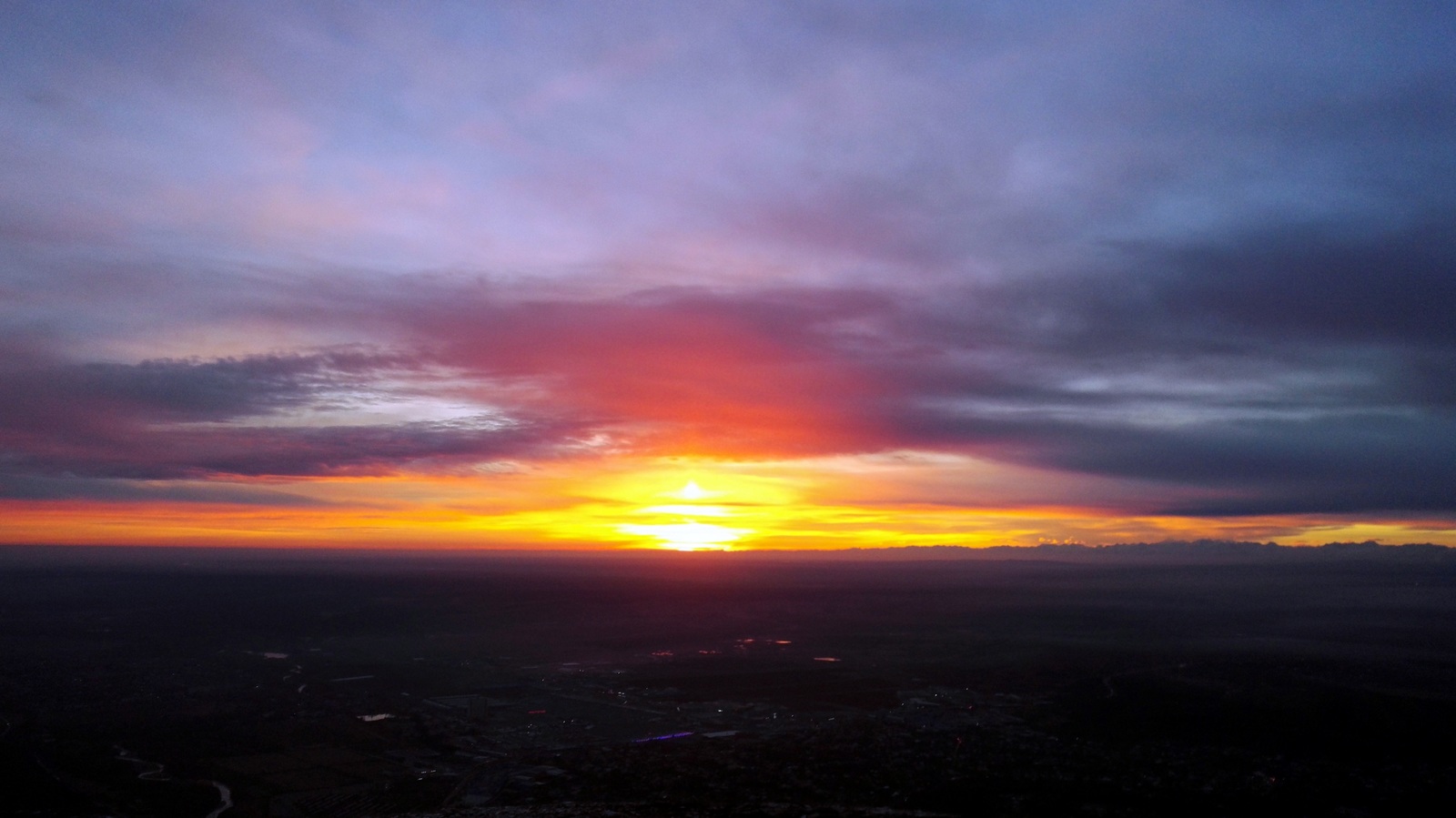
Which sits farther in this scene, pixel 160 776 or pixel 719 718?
pixel 719 718

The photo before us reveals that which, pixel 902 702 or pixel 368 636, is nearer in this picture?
pixel 902 702

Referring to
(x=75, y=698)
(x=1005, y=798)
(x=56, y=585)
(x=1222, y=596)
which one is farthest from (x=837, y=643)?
(x=56, y=585)

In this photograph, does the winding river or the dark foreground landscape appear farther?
the dark foreground landscape

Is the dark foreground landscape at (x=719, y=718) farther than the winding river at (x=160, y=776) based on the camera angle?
Yes

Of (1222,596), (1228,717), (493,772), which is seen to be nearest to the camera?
(493,772)

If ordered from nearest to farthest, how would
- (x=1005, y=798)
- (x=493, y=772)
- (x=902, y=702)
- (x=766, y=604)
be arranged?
1. (x=1005, y=798)
2. (x=493, y=772)
3. (x=902, y=702)
4. (x=766, y=604)

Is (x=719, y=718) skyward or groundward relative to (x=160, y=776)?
groundward

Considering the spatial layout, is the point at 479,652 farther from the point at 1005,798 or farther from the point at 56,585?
the point at 56,585
